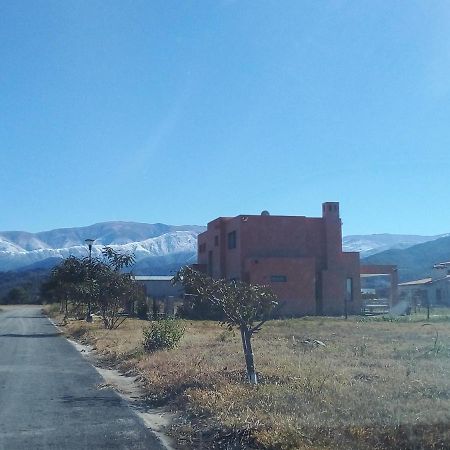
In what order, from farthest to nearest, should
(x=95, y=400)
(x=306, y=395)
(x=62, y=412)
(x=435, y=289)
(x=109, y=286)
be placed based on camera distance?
(x=435, y=289)
(x=109, y=286)
(x=95, y=400)
(x=62, y=412)
(x=306, y=395)

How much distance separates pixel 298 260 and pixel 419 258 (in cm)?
8627

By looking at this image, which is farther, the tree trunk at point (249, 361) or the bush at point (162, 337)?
the bush at point (162, 337)

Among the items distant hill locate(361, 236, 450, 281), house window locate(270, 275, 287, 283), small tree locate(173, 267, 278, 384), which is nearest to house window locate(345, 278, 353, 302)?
house window locate(270, 275, 287, 283)

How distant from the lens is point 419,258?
131 meters

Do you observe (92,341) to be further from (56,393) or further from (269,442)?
(269,442)

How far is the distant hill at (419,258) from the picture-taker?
11307 centimetres

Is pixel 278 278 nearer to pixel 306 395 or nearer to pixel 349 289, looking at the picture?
pixel 349 289

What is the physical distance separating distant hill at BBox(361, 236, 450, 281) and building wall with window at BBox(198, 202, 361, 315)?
2265 inches

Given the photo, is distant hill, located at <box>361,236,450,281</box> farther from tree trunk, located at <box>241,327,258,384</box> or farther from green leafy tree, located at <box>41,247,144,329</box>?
tree trunk, located at <box>241,327,258,384</box>

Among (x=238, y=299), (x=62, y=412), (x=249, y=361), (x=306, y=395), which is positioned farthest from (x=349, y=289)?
(x=62, y=412)

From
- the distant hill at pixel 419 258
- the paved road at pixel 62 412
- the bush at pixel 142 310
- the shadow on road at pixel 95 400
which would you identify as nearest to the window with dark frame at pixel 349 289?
the bush at pixel 142 310

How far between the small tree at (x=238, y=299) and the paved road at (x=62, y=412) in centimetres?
268

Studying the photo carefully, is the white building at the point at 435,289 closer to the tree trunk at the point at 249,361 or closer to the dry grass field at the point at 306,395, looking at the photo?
the dry grass field at the point at 306,395

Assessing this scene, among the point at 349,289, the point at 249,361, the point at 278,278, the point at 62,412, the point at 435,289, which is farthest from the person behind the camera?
the point at 435,289
